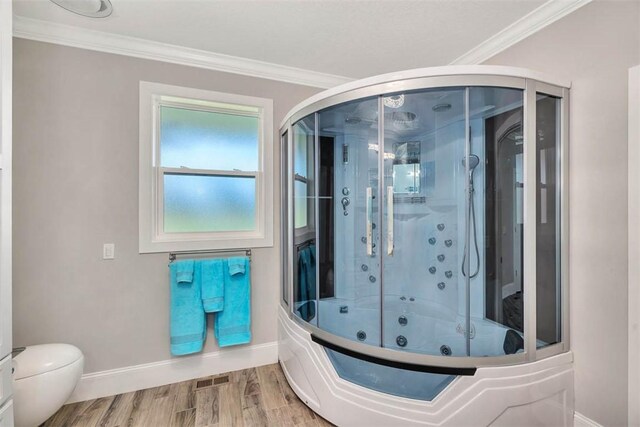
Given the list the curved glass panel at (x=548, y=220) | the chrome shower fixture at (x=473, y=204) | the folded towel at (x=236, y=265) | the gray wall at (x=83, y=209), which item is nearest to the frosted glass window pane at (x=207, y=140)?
the gray wall at (x=83, y=209)

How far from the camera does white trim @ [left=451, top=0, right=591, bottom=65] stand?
171 centimetres

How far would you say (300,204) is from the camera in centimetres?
236

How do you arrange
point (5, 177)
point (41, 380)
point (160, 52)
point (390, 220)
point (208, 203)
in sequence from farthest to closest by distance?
point (208, 203) → point (160, 52) → point (390, 220) → point (41, 380) → point (5, 177)

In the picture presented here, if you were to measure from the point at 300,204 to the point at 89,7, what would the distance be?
1825 millimetres

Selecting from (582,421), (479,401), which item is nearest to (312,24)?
(479,401)

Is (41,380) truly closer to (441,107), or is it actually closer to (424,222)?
(424,222)

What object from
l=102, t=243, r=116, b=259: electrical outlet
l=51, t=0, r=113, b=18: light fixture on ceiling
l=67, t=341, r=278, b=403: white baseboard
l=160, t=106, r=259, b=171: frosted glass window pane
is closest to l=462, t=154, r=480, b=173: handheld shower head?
l=160, t=106, r=259, b=171: frosted glass window pane

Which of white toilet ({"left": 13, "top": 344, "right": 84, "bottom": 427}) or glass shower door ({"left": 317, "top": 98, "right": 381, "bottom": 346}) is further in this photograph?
glass shower door ({"left": 317, "top": 98, "right": 381, "bottom": 346})

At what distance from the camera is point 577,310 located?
1.68 m

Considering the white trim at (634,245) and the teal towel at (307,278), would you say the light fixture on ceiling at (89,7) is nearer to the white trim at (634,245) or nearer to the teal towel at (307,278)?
the teal towel at (307,278)

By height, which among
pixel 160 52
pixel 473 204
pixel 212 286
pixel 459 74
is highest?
pixel 160 52

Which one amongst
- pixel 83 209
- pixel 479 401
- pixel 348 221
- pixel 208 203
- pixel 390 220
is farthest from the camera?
pixel 208 203

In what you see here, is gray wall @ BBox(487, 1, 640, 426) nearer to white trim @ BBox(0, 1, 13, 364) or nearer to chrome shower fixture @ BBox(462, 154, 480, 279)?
chrome shower fixture @ BBox(462, 154, 480, 279)

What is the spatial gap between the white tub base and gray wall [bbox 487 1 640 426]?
0.15 metres
